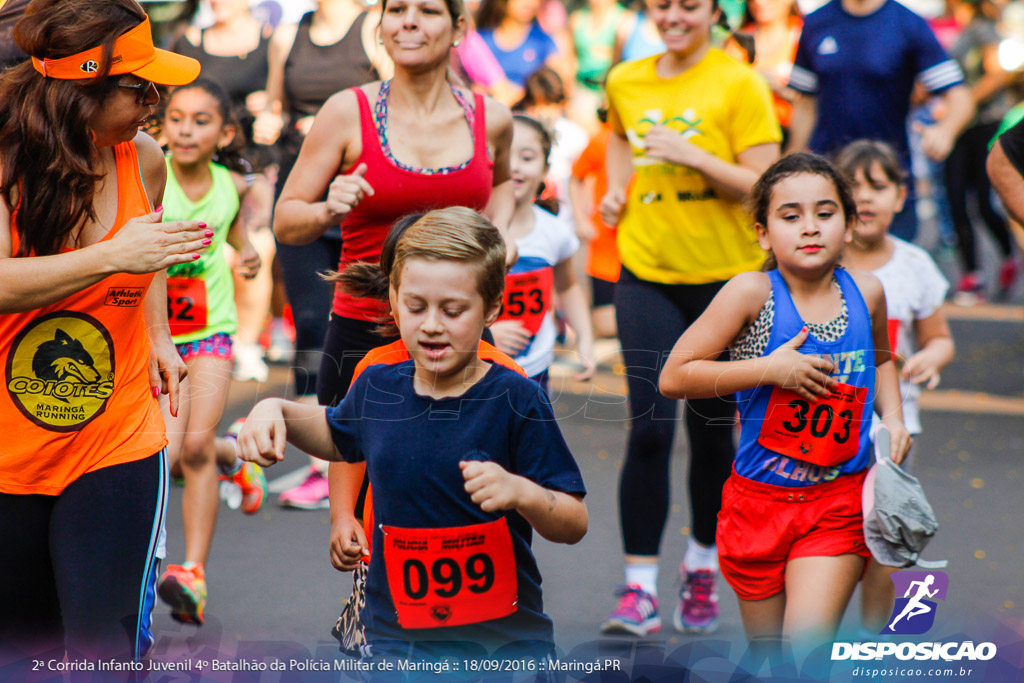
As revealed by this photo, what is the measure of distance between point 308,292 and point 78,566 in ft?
8.44

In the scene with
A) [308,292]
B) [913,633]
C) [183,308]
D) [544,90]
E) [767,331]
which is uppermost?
[544,90]

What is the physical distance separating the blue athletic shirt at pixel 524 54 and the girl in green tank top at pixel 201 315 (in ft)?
13.6

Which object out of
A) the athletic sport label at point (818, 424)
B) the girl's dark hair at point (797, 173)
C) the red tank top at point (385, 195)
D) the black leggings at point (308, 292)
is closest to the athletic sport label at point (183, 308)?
the black leggings at point (308, 292)

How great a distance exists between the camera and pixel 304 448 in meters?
2.40

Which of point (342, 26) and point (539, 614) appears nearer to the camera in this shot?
point (539, 614)

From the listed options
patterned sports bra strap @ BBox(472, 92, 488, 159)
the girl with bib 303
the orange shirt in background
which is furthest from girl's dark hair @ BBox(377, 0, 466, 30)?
the orange shirt in background

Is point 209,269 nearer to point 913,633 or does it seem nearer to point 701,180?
point 701,180

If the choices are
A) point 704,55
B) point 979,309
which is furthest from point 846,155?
point 979,309

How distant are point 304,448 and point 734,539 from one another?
115cm

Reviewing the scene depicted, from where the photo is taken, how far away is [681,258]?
12.5 ft

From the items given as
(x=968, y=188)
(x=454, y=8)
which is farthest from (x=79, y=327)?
(x=968, y=188)

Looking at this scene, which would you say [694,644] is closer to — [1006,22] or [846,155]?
[846,155]

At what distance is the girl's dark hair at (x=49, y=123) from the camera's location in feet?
7.41

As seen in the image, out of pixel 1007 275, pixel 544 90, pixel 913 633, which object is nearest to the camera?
pixel 913 633
